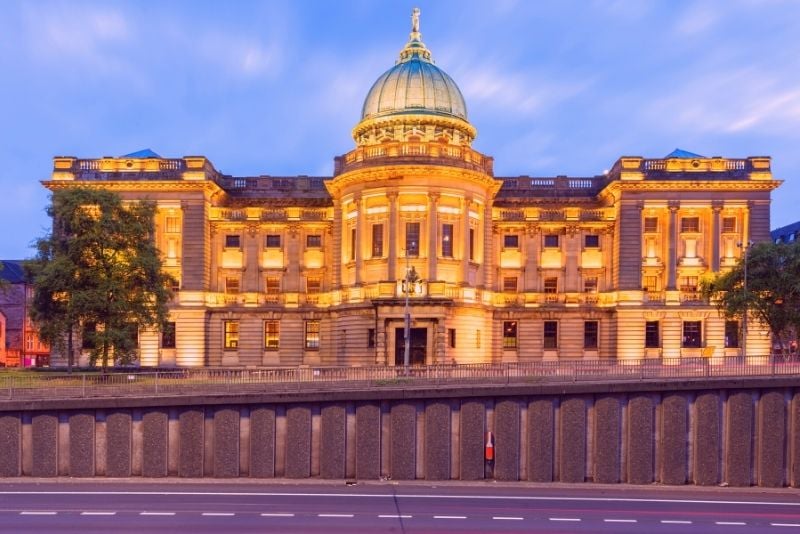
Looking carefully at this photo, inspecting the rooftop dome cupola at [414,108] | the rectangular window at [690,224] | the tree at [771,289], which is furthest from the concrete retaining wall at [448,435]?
the rooftop dome cupola at [414,108]

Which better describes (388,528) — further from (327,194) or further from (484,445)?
(327,194)

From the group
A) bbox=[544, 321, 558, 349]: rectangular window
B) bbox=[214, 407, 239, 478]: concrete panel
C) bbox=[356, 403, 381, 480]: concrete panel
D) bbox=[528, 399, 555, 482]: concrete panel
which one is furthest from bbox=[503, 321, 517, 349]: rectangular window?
bbox=[214, 407, 239, 478]: concrete panel

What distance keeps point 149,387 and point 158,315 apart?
11364 mm

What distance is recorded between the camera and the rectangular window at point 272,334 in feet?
206

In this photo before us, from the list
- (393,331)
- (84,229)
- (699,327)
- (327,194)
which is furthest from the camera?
(327,194)

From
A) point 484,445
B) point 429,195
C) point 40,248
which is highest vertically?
point 429,195

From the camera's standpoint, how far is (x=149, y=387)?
105 ft

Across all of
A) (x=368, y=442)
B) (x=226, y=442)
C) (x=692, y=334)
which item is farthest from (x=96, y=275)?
(x=692, y=334)

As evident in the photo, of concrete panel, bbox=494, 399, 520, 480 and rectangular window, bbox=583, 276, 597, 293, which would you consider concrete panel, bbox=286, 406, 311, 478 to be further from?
rectangular window, bbox=583, 276, 597, 293

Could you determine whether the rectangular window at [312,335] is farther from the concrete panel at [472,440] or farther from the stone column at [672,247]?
the stone column at [672,247]

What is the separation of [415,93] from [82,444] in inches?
1833

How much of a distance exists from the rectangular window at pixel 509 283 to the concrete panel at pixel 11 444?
4312 centimetres

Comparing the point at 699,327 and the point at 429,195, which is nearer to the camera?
the point at 429,195

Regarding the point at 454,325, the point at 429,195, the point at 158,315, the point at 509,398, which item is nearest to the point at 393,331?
the point at 454,325
